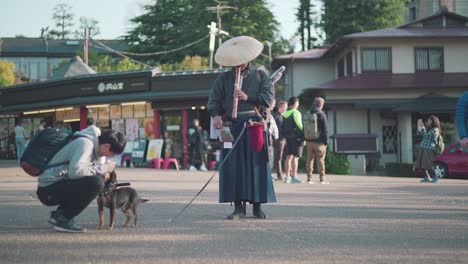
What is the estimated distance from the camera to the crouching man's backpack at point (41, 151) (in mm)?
6836

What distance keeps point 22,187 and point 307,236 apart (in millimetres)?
9313

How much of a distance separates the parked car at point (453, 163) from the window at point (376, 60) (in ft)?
38.2

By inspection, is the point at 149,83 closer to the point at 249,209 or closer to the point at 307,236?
the point at 249,209

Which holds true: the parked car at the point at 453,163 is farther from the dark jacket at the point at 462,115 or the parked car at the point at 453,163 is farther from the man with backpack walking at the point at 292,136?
the dark jacket at the point at 462,115

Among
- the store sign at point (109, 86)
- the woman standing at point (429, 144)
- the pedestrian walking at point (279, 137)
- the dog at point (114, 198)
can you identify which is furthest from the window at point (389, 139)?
the dog at point (114, 198)

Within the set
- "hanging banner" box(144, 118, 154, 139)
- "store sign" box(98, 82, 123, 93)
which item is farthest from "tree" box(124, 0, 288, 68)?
"hanging banner" box(144, 118, 154, 139)

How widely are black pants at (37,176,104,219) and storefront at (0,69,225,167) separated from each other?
67.8 ft

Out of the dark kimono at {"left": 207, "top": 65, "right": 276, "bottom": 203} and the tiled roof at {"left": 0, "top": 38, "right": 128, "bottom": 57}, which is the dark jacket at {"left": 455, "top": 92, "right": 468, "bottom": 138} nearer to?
the dark kimono at {"left": 207, "top": 65, "right": 276, "bottom": 203}

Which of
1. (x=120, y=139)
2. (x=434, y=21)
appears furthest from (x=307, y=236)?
(x=434, y=21)

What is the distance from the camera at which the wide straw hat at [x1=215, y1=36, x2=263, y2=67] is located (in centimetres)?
832

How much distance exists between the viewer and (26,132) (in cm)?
3784

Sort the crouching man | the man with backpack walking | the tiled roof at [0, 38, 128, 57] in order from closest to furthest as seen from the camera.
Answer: the crouching man
the man with backpack walking
the tiled roof at [0, 38, 128, 57]

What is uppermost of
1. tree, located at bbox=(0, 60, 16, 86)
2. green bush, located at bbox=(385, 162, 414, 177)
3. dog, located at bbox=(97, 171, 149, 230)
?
tree, located at bbox=(0, 60, 16, 86)

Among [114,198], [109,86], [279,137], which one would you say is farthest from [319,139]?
[109,86]
